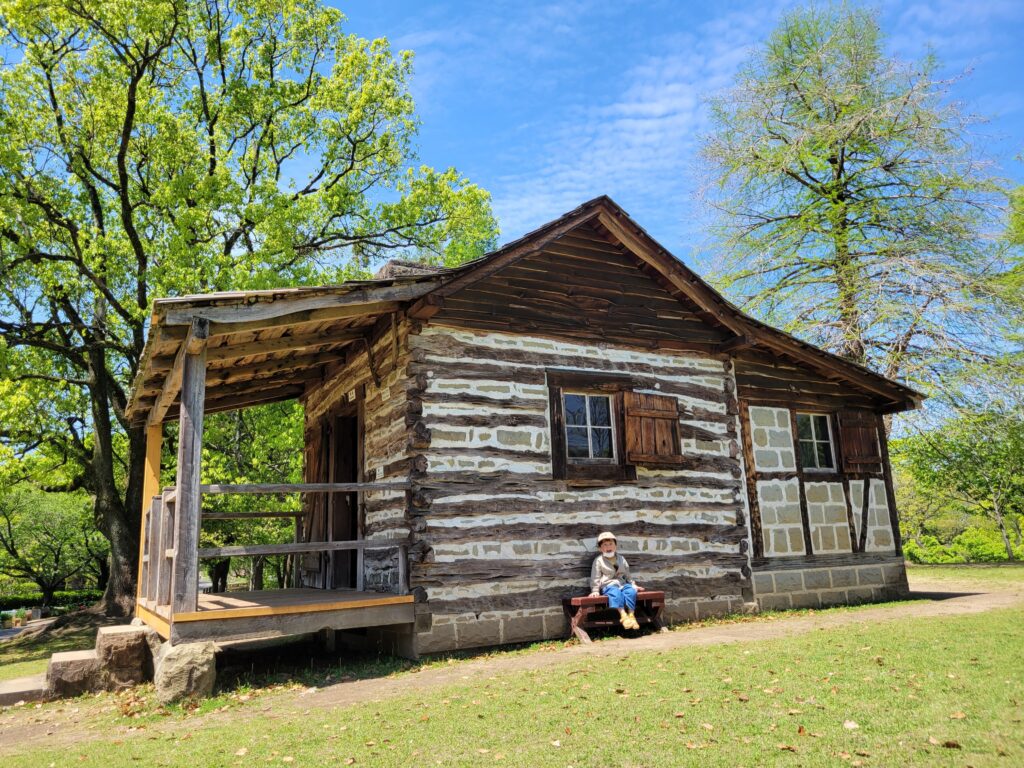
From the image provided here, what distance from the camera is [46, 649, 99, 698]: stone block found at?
8.35 metres

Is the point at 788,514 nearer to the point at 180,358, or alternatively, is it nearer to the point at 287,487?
the point at 287,487

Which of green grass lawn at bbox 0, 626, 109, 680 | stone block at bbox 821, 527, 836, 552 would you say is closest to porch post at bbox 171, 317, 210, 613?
green grass lawn at bbox 0, 626, 109, 680

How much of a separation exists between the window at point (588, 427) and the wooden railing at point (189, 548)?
8.51 ft

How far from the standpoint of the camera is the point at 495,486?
9.31 m

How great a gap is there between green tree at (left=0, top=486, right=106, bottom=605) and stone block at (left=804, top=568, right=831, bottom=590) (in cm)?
3005

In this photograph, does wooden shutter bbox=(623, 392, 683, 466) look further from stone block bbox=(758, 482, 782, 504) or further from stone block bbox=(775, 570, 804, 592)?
stone block bbox=(775, 570, 804, 592)

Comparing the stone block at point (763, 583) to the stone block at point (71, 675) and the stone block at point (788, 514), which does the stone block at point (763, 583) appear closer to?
the stone block at point (788, 514)

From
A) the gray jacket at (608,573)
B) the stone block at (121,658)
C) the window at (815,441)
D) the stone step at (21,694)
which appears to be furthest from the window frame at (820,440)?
the stone step at (21,694)

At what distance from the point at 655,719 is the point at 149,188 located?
61.1 feet

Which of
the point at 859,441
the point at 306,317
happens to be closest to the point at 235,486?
the point at 306,317

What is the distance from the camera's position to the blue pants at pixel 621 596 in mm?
9383

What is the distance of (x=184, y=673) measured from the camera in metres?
7.05

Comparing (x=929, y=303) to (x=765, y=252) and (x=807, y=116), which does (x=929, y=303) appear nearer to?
(x=765, y=252)

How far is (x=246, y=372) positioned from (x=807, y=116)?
19467mm
